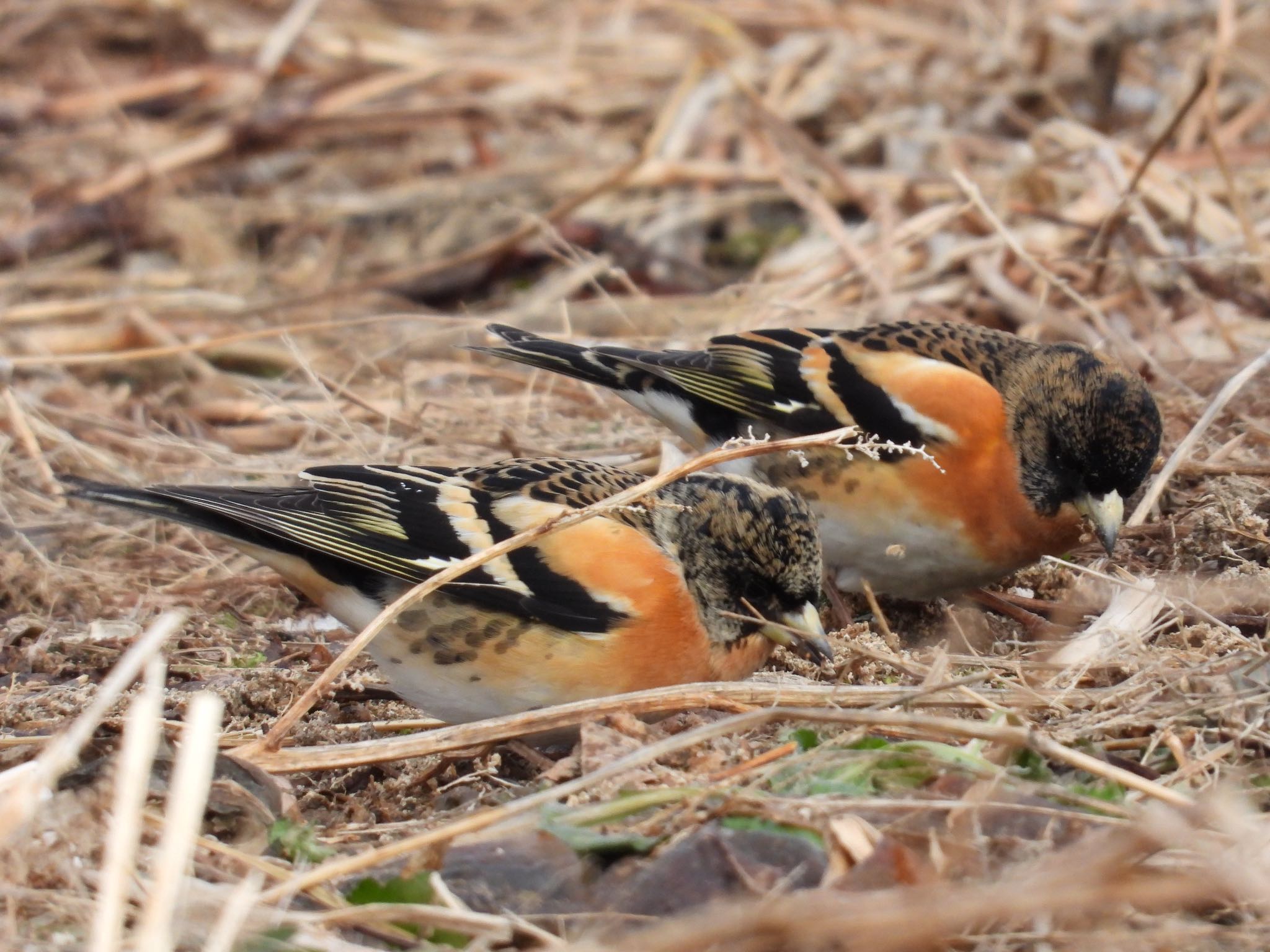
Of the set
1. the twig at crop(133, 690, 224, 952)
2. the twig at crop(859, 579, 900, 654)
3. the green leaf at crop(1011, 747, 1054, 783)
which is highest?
the twig at crop(133, 690, 224, 952)

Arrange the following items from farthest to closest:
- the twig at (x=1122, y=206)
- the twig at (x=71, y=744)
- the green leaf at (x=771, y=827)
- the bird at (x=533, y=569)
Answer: the twig at (x=1122, y=206) → the bird at (x=533, y=569) → the green leaf at (x=771, y=827) → the twig at (x=71, y=744)

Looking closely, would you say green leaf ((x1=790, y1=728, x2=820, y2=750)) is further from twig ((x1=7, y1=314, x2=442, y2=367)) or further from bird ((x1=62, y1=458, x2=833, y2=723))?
twig ((x1=7, y1=314, x2=442, y2=367))

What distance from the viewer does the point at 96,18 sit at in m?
7.84

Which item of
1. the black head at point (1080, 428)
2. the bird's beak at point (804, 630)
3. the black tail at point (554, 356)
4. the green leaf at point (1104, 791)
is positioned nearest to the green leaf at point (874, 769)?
the green leaf at point (1104, 791)

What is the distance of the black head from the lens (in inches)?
129

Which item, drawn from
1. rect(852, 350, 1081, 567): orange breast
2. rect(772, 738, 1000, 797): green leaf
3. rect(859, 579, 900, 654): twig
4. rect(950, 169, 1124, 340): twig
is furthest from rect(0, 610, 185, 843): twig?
rect(950, 169, 1124, 340): twig

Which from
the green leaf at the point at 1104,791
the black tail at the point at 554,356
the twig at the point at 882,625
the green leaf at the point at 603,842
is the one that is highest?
the black tail at the point at 554,356

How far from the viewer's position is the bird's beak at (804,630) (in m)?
2.90

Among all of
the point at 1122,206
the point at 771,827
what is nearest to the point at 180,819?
Result: the point at 771,827

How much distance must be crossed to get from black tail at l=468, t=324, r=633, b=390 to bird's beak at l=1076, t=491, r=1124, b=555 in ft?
3.81

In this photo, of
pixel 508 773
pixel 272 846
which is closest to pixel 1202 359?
pixel 508 773

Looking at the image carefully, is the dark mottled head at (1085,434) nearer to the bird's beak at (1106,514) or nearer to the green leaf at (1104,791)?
the bird's beak at (1106,514)

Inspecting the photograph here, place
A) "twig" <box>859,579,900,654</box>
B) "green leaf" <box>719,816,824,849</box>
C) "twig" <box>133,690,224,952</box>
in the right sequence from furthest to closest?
"twig" <box>859,579,900,654</box> < "green leaf" <box>719,816,824,849</box> < "twig" <box>133,690,224,952</box>

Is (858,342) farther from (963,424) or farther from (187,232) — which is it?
(187,232)
